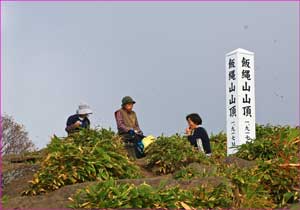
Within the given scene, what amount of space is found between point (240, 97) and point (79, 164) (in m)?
4.69

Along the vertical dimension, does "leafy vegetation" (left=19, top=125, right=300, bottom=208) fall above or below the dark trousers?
below

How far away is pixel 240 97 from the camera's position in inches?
397

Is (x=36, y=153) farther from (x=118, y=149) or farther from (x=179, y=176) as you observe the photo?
(x=179, y=176)

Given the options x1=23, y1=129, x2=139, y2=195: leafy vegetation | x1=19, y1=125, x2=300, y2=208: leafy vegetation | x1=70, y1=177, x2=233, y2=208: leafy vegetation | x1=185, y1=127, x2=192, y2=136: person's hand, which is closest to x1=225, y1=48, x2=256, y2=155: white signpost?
x1=185, y1=127, x2=192, y2=136: person's hand

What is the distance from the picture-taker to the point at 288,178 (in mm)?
6602

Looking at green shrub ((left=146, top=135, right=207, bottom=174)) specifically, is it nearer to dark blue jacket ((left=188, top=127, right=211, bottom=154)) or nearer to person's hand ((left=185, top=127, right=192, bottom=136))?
dark blue jacket ((left=188, top=127, right=211, bottom=154))

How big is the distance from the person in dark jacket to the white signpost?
4.45ft

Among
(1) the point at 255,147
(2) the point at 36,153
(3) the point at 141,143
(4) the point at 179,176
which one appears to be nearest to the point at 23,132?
(2) the point at 36,153

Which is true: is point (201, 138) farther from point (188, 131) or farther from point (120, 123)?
point (120, 123)

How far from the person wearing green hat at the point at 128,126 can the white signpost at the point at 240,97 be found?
1915 millimetres

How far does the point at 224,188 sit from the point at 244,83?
486cm

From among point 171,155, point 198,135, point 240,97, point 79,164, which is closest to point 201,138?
point 198,135

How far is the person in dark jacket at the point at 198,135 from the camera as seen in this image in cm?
863

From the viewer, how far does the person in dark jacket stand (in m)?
8.63
